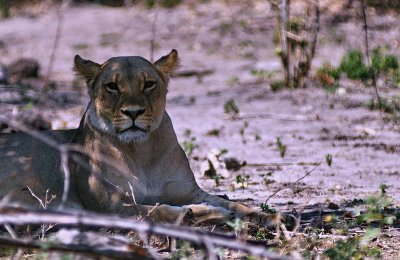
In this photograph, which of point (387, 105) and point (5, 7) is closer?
point (387, 105)

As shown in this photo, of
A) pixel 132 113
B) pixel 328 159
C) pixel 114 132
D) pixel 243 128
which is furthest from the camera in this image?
pixel 243 128

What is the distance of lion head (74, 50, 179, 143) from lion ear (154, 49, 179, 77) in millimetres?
87

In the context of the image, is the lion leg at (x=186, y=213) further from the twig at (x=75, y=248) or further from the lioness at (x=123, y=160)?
the twig at (x=75, y=248)

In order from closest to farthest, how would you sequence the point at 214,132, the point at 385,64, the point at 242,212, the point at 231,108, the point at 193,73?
the point at 242,212 < the point at 214,132 < the point at 231,108 < the point at 385,64 < the point at 193,73

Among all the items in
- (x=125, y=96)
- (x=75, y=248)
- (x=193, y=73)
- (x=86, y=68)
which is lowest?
(x=193, y=73)

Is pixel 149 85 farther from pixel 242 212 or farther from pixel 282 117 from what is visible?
pixel 282 117

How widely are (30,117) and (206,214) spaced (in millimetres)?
3199

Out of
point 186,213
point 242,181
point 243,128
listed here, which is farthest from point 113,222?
point 243,128

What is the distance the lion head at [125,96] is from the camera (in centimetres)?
591

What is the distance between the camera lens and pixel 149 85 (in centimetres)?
612

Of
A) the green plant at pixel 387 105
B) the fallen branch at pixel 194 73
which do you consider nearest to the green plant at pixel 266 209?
the green plant at pixel 387 105

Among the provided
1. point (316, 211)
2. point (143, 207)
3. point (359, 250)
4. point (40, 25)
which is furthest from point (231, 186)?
point (40, 25)

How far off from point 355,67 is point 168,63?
5432mm

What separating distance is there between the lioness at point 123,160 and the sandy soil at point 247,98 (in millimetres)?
728
